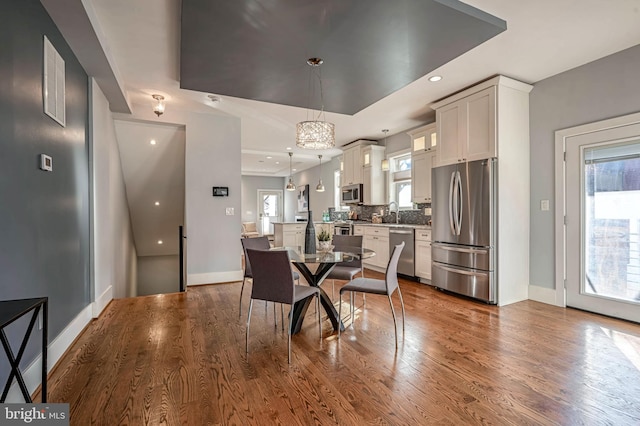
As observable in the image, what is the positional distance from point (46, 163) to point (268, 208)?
411 inches

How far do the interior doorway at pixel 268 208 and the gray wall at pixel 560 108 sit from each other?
9.65m

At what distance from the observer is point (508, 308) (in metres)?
3.56

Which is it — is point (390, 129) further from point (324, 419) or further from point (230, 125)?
point (324, 419)

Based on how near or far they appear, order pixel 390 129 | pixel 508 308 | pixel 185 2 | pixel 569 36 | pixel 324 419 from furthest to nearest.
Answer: pixel 390 129 < pixel 508 308 < pixel 569 36 < pixel 185 2 < pixel 324 419

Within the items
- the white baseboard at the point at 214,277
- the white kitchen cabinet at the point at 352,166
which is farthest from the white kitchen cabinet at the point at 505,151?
the white baseboard at the point at 214,277

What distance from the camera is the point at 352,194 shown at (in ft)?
22.1

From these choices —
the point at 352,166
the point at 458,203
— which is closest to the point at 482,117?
the point at 458,203

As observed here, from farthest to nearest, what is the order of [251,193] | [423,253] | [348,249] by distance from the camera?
[251,193] → [423,253] → [348,249]

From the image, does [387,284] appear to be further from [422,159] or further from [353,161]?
[353,161]

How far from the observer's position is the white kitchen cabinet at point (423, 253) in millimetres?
4621

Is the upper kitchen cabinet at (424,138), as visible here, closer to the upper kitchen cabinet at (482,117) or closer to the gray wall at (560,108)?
the upper kitchen cabinet at (482,117)

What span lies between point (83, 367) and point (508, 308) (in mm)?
4116

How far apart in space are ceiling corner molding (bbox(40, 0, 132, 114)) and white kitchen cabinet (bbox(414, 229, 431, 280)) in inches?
172

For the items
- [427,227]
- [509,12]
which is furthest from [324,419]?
[427,227]
